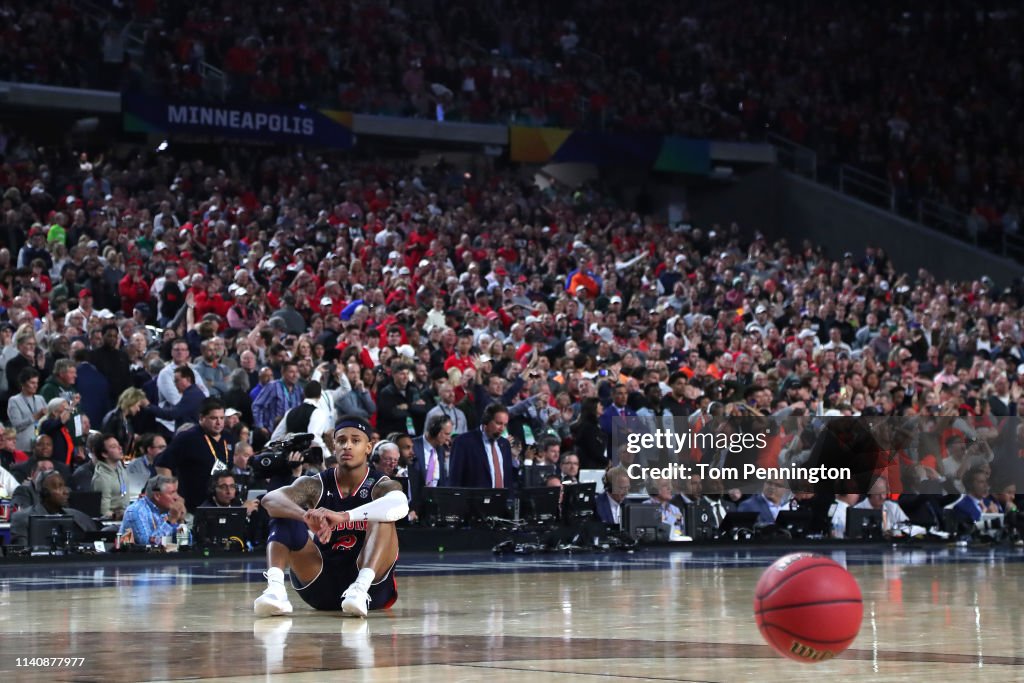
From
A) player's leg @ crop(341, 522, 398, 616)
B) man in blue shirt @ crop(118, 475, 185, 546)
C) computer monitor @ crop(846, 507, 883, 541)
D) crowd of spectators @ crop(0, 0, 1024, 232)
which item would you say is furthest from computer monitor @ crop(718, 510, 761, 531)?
crowd of spectators @ crop(0, 0, 1024, 232)

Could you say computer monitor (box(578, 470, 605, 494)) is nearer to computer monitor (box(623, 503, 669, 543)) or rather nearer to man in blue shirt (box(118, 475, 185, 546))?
computer monitor (box(623, 503, 669, 543))

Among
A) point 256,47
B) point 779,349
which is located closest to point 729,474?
point 779,349

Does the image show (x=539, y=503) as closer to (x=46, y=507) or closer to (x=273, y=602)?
(x=46, y=507)

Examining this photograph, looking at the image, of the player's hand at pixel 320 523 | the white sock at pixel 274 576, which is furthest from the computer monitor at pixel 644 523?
the player's hand at pixel 320 523

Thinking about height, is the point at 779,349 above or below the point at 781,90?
below

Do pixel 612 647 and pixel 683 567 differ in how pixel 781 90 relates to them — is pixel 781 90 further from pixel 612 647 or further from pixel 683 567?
pixel 612 647

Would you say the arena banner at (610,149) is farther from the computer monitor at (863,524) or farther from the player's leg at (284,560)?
the player's leg at (284,560)

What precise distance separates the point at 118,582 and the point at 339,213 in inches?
612

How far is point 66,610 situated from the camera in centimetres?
1209

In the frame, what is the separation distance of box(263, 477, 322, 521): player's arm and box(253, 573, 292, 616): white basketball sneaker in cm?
51

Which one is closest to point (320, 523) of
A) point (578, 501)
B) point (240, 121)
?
point (578, 501)

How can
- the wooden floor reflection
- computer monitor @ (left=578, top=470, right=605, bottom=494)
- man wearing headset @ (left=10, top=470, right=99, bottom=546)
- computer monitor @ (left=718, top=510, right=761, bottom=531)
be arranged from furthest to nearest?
computer monitor @ (left=718, top=510, right=761, bottom=531) < computer monitor @ (left=578, top=470, right=605, bottom=494) < man wearing headset @ (left=10, top=470, right=99, bottom=546) < the wooden floor reflection

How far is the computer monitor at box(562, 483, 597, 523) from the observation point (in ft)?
66.4

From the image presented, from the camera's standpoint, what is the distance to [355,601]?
444 inches
